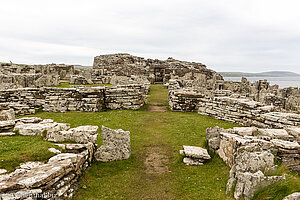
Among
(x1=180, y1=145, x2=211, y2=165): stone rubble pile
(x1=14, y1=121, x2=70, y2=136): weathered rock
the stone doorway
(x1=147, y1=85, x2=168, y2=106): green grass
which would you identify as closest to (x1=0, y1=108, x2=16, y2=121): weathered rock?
(x1=14, y1=121, x2=70, y2=136): weathered rock

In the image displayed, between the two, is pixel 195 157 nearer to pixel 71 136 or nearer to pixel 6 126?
pixel 71 136

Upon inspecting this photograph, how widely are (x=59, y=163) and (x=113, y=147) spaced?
6.87 feet

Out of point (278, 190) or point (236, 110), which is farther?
point (236, 110)

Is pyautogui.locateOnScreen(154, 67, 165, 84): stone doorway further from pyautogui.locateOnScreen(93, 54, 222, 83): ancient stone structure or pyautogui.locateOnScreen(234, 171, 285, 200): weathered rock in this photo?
pyautogui.locateOnScreen(234, 171, 285, 200): weathered rock

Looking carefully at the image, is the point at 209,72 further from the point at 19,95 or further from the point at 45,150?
the point at 45,150

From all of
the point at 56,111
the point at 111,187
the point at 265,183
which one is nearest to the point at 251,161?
the point at 265,183

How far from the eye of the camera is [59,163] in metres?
5.05

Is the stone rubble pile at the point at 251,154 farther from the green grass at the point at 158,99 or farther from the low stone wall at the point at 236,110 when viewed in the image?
the green grass at the point at 158,99

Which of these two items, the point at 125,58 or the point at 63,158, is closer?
the point at 63,158

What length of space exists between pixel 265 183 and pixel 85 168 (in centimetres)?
493

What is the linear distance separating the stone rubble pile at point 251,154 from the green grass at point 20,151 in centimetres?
515

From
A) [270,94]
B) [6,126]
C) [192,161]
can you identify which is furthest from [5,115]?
[270,94]

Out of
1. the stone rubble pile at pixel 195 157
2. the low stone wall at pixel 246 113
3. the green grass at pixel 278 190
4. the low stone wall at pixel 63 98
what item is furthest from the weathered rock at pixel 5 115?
the low stone wall at pixel 246 113

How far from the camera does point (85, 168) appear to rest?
6.09m
